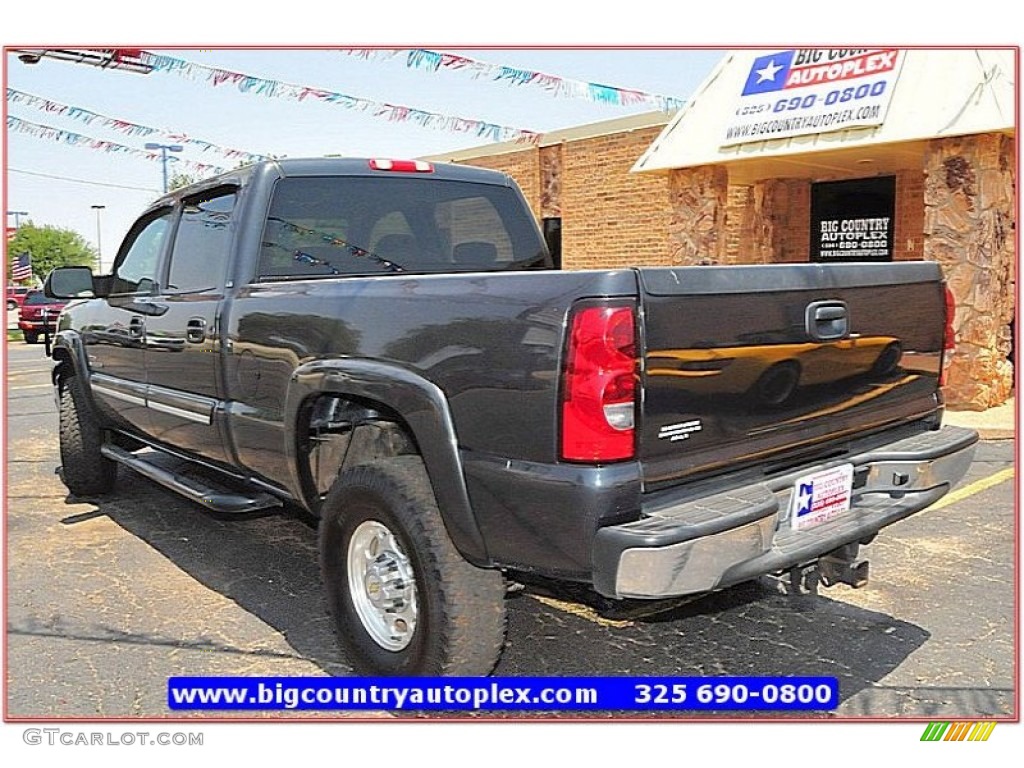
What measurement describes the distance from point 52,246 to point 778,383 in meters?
9.74

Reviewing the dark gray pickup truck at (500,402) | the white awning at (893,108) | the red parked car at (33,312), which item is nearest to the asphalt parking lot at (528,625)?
the dark gray pickup truck at (500,402)

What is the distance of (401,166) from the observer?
4.55 metres

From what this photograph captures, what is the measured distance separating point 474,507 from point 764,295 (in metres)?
1.13

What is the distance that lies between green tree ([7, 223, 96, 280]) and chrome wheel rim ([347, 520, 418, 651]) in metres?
4.50

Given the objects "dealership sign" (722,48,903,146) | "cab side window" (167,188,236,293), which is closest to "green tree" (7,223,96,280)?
"cab side window" (167,188,236,293)

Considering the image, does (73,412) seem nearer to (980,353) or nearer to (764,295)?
(764,295)

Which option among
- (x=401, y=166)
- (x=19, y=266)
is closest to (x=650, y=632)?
(x=401, y=166)

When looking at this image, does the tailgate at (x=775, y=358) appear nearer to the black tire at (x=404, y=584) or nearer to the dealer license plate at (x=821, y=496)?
the dealer license plate at (x=821, y=496)

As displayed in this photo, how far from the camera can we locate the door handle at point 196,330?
433 cm

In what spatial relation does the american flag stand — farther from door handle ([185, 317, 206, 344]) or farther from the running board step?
door handle ([185, 317, 206, 344])

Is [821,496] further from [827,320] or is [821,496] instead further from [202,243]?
[202,243]

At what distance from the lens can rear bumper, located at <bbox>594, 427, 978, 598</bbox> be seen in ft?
8.61

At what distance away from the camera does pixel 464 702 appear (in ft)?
10.6

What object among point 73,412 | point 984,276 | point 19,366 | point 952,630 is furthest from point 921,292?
point 19,366
